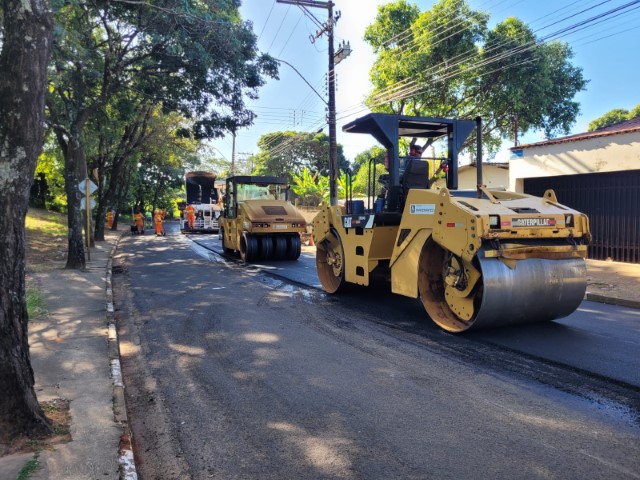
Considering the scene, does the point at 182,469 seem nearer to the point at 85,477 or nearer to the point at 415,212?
the point at 85,477

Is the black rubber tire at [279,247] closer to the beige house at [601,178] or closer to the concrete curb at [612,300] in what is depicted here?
the beige house at [601,178]

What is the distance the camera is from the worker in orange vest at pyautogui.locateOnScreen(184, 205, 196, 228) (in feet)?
107

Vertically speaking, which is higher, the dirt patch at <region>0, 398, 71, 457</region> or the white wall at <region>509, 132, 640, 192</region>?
the white wall at <region>509, 132, 640, 192</region>

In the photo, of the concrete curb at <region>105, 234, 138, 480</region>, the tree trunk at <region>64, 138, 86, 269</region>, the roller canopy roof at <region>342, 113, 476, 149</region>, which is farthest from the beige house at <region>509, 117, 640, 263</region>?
the tree trunk at <region>64, 138, 86, 269</region>

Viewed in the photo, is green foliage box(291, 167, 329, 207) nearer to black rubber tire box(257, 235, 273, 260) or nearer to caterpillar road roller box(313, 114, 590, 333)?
black rubber tire box(257, 235, 273, 260)

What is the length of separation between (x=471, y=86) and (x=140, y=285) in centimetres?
1580

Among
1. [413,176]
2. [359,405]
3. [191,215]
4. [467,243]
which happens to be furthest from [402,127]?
[191,215]

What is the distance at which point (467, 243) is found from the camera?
575 centimetres

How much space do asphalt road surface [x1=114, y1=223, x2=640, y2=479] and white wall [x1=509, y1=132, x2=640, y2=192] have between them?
28.9 ft

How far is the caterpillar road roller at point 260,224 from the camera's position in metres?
15.4

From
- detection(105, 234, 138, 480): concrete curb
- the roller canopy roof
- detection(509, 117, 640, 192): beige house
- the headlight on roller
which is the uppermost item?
detection(509, 117, 640, 192): beige house

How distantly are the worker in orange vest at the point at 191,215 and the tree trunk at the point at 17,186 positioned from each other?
29.8 m

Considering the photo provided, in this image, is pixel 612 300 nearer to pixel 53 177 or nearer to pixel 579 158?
pixel 579 158

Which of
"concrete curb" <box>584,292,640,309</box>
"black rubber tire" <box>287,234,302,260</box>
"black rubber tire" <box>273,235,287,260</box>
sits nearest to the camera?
"concrete curb" <box>584,292,640,309</box>
